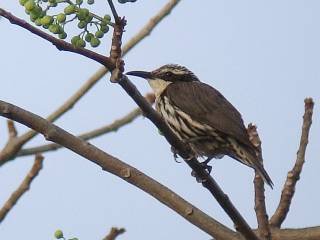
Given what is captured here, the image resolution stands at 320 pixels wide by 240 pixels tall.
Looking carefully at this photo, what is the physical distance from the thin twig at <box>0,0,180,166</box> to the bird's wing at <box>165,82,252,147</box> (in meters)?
0.71

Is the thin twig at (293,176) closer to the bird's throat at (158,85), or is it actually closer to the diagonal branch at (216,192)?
the diagonal branch at (216,192)

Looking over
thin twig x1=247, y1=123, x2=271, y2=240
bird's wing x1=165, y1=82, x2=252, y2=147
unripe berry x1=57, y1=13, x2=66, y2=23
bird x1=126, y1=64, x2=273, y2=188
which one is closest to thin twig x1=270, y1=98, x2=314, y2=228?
thin twig x1=247, y1=123, x2=271, y2=240

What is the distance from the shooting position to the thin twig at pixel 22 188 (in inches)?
150

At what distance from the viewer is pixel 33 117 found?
328cm

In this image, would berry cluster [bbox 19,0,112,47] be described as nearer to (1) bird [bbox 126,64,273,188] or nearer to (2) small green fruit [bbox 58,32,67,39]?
(2) small green fruit [bbox 58,32,67,39]

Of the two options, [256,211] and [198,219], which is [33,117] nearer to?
[198,219]

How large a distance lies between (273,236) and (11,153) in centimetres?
162

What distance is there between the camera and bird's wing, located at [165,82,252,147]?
17.6ft

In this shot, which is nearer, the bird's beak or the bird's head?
the bird's beak

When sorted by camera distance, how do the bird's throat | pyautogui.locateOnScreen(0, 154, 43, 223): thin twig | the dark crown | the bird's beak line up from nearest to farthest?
pyautogui.locateOnScreen(0, 154, 43, 223): thin twig, the bird's beak, the bird's throat, the dark crown

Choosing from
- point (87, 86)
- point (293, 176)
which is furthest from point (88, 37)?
point (87, 86)

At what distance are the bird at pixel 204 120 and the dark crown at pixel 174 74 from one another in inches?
5.1

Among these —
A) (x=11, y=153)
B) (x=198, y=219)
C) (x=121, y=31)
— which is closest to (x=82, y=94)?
(x=11, y=153)

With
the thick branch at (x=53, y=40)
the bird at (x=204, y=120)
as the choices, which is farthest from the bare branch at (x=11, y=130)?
the thick branch at (x=53, y=40)
